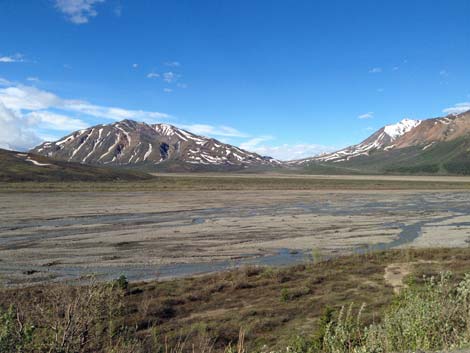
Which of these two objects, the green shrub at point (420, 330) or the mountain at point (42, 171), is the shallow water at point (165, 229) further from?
the mountain at point (42, 171)

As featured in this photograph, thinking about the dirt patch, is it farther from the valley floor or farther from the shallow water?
the valley floor

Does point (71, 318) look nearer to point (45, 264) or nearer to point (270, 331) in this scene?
point (270, 331)

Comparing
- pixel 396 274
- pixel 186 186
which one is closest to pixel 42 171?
pixel 186 186

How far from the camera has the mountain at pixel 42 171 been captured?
124 metres

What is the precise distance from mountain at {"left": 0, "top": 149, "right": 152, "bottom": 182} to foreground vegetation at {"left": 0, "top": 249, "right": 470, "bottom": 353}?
114209mm

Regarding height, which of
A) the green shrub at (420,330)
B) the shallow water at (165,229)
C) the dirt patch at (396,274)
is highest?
the green shrub at (420,330)

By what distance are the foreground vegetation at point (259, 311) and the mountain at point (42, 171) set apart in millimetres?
114209

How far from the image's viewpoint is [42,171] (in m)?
136

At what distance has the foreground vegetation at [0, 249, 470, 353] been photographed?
25.3ft

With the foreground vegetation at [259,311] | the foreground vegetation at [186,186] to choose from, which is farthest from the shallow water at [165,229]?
the foreground vegetation at [186,186]

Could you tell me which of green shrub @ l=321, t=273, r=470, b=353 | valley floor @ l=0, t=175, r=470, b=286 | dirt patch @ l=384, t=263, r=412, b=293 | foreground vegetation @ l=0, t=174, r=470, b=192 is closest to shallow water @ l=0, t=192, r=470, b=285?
valley floor @ l=0, t=175, r=470, b=286

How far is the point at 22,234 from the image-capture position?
120ft

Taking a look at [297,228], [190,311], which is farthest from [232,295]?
[297,228]

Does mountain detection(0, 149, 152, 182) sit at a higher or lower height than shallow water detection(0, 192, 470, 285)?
higher
